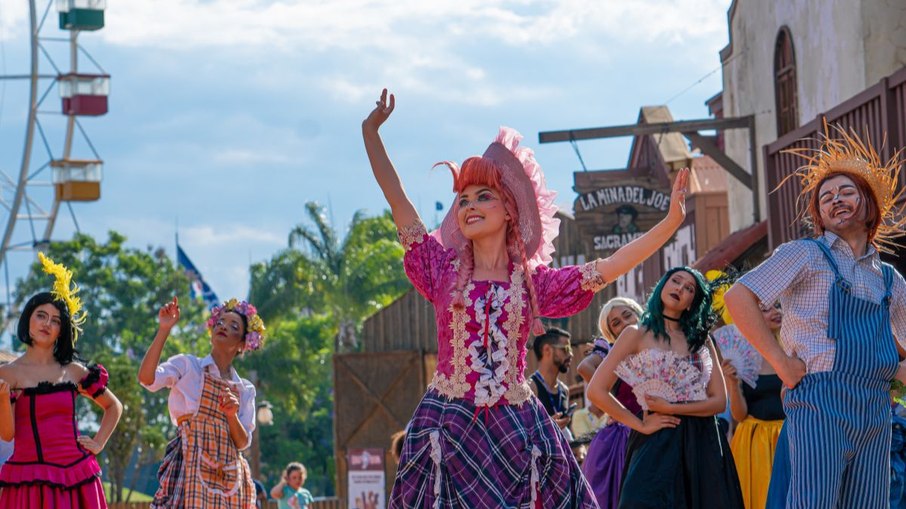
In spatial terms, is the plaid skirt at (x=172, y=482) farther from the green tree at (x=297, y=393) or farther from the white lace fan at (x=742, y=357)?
the green tree at (x=297, y=393)

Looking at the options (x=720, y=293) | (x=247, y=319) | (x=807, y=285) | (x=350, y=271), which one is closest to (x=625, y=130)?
(x=720, y=293)

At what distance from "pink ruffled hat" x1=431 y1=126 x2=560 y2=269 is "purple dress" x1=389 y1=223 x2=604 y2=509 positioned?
0.19 meters

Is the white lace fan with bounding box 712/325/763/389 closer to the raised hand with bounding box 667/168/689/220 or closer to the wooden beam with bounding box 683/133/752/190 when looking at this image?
the raised hand with bounding box 667/168/689/220

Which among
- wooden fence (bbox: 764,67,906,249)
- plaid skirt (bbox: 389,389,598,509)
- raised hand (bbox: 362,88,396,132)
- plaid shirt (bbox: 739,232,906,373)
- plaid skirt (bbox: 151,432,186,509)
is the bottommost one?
plaid skirt (bbox: 151,432,186,509)

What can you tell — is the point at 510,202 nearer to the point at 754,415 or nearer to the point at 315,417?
the point at 754,415

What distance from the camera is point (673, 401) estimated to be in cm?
818

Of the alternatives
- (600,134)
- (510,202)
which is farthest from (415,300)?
(510,202)

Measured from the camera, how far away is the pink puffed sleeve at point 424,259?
21.0 ft

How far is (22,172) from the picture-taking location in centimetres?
5875

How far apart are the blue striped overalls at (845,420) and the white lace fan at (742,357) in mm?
2899

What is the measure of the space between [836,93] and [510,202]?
11.9 metres

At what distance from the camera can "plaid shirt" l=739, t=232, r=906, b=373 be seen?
6.45 meters

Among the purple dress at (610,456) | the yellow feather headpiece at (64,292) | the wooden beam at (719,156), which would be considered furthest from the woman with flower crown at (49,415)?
the wooden beam at (719,156)

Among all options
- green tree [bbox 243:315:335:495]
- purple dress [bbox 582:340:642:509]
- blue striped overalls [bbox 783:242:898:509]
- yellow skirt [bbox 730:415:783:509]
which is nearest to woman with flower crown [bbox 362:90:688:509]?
blue striped overalls [bbox 783:242:898:509]
